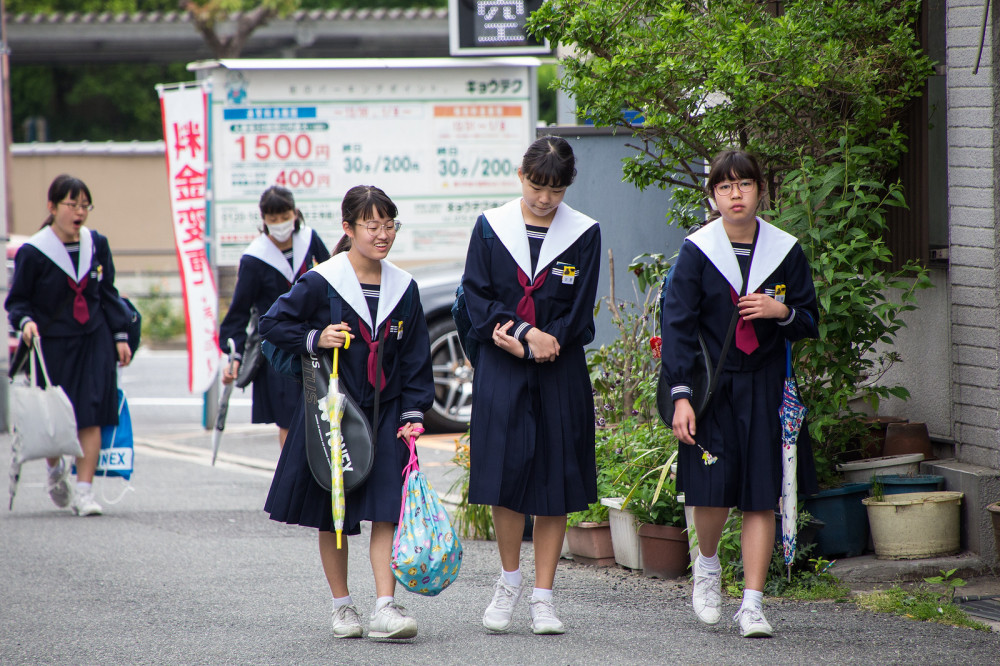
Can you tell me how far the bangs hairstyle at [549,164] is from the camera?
4453mm

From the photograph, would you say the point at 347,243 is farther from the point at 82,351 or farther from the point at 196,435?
the point at 196,435

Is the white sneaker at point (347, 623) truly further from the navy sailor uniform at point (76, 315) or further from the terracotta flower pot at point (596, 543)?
the navy sailor uniform at point (76, 315)

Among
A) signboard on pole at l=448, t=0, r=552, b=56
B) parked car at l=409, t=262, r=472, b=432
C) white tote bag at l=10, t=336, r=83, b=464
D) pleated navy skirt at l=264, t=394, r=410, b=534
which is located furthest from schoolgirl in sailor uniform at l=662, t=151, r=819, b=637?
signboard on pole at l=448, t=0, r=552, b=56

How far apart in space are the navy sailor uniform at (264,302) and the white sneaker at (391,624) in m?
2.48

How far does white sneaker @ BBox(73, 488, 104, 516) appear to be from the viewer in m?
7.22

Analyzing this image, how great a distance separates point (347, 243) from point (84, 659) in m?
1.86

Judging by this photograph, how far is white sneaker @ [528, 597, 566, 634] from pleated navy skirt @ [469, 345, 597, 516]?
1.18ft

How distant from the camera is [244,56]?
2183 centimetres

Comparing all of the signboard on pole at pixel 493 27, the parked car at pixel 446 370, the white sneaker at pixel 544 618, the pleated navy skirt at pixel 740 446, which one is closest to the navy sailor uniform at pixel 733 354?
the pleated navy skirt at pixel 740 446

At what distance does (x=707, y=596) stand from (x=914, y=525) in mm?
1129

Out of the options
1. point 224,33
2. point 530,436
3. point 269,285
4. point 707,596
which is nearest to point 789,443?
point 707,596

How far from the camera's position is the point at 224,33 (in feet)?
67.2

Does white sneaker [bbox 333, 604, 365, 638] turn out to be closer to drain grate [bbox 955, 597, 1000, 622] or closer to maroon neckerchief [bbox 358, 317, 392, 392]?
maroon neckerchief [bbox 358, 317, 392, 392]

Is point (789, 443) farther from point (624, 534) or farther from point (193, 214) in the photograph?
point (193, 214)
